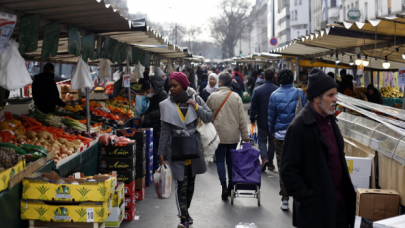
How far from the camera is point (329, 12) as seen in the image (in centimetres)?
4656

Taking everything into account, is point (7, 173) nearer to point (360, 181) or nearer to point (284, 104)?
point (284, 104)

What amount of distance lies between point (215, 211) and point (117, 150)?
5.68ft

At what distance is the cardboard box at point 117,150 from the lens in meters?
6.11

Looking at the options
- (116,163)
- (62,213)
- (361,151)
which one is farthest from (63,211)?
(361,151)

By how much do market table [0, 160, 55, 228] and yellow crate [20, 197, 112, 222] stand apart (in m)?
0.07

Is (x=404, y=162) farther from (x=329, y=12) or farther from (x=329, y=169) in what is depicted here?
(x=329, y=12)

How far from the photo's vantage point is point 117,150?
620 centimetres

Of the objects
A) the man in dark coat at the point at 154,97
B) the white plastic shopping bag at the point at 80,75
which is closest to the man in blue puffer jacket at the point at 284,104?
the man in dark coat at the point at 154,97

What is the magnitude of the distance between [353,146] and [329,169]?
12.7 feet

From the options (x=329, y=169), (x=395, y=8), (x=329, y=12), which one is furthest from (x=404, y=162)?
(x=329, y=12)

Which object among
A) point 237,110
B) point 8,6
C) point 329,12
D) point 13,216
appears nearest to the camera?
point 13,216

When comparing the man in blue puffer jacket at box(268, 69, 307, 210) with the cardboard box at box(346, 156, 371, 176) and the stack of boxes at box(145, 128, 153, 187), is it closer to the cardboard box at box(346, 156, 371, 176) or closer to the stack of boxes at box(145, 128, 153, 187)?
the cardboard box at box(346, 156, 371, 176)

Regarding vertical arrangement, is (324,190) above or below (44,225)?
above

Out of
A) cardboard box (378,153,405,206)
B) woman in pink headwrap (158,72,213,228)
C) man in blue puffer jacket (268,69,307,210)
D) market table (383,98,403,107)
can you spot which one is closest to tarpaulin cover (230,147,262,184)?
man in blue puffer jacket (268,69,307,210)
